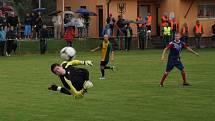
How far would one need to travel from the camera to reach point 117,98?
19.6 metres

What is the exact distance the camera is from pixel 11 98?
1973cm

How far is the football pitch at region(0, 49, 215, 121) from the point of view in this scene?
52.6 ft

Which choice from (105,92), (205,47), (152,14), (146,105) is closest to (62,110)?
(146,105)

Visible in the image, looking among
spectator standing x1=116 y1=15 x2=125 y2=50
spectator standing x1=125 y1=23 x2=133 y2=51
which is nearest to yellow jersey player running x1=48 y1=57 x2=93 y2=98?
spectator standing x1=125 y1=23 x2=133 y2=51

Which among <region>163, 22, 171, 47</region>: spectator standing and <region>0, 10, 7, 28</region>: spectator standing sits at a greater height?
<region>0, 10, 7, 28</region>: spectator standing

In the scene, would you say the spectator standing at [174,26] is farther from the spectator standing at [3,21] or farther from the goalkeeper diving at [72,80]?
the goalkeeper diving at [72,80]

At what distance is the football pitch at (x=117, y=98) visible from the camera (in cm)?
1605

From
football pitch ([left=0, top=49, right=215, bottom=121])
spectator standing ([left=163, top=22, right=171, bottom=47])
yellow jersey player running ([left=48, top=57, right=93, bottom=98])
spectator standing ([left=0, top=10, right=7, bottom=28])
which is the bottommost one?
football pitch ([left=0, top=49, right=215, bottom=121])

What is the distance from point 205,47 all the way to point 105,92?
32.6 meters

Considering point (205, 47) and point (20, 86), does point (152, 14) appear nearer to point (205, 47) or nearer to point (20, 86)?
point (205, 47)

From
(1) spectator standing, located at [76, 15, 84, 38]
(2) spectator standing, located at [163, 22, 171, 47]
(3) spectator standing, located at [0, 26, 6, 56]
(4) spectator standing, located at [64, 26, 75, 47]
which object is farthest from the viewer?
(1) spectator standing, located at [76, 15, 84, 38]

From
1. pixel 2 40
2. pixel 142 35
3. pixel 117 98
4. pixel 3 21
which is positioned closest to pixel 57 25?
pixel 142 35

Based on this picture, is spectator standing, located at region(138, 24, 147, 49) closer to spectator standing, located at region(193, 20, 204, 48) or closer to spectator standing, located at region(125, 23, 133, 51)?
spectator standing, located at region(125, 23, 133, 51)

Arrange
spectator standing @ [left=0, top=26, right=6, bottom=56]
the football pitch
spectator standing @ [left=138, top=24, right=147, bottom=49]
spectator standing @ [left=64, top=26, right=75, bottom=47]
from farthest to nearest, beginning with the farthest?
spectator standing @ [left=138, top=24, right=147, bottom=49] < spectator standing @ [left=64, top=26, right=75, bottom=47] < spectator standing @ [left=0, top=26, right=6, bottom=56] < the football pitch
